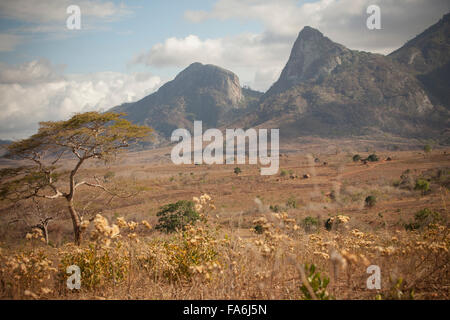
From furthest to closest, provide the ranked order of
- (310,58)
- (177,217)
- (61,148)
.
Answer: (310,58) → (177,217) → (61,148)

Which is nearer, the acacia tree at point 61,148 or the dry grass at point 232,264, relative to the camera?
the dry grass at point 232,264

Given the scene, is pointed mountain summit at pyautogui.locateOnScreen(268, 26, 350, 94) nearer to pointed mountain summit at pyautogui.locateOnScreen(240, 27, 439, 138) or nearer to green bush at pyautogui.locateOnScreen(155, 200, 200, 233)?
pointed mountain summit at pyautogui.locateOnScreen(240, 27, 439, 138)

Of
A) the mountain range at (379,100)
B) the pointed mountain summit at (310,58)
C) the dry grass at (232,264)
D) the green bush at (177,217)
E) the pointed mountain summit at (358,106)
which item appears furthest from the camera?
the pointed mountain summit at (310,58)

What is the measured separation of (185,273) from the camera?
12.6 ft

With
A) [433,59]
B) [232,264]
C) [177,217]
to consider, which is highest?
[433,59]

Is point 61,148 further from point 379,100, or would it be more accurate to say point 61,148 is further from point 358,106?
point 379,100

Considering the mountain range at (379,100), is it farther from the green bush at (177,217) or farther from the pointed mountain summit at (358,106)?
the green bush at (177,217)

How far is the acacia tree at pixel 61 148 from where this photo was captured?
1067cm

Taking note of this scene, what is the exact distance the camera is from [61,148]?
1174cm

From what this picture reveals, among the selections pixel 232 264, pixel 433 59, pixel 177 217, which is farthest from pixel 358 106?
pixel 232 264

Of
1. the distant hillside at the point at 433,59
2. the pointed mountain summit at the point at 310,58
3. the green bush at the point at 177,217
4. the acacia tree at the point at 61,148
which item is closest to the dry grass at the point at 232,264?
the acacia tree at the point at 61,148
